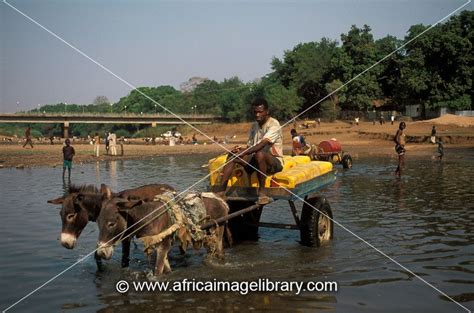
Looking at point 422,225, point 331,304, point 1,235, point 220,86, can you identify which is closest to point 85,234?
point 1,235

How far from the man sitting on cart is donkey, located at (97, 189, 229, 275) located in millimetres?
1628

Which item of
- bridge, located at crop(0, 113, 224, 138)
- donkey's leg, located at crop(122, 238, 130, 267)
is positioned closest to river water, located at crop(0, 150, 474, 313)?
donkey's leg, located at crop(122, 238, 130, 267)

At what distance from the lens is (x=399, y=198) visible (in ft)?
52.4

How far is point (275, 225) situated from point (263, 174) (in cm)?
157

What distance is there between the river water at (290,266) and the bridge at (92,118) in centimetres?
9351

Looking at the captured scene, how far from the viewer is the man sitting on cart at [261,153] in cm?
861

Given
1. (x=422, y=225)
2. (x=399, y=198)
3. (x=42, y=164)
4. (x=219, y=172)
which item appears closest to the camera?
(x=219, y=172)

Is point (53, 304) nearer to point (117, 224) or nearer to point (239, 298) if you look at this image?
point (117, 224)

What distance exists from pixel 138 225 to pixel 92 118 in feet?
374

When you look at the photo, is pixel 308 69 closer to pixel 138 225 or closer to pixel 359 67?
pixel 359 67

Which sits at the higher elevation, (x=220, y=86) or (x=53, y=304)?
(x=220, y=86)

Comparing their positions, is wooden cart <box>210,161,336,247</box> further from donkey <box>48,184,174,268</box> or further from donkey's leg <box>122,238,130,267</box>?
donkey <box>48,184,174,268</box>

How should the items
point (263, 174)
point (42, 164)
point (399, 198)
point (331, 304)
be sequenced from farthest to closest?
point (42, 164) < point (399, 198) < point (263, 174) < point (331, 304)

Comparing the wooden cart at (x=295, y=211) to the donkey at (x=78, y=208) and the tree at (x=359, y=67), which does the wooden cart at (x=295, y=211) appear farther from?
the tree at (x=359, y=67)
